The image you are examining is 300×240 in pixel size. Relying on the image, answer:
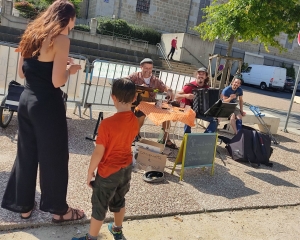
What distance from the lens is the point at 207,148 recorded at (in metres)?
5.25

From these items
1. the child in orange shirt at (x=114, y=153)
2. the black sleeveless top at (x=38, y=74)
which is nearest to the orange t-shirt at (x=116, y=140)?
the child in orange shirt at (x=114, y=153)

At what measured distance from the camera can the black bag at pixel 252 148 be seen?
6168 mm

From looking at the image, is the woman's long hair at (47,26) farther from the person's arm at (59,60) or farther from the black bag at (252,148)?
the black bag at (252,148)

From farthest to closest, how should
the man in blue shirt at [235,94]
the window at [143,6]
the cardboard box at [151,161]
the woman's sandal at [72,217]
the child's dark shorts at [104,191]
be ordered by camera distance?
the window at [143,6] → the man in blue shirt at [235,94] → the cardboard box at [151,161] → the woman's sandal at [72,217] → the child's dark shorts at [104,191]

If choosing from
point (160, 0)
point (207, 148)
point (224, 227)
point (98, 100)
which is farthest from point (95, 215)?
point (160, 0)

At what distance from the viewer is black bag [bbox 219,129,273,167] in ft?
20.2

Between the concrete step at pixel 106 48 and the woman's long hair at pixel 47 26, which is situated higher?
the woman's long hair at pixel 47 26

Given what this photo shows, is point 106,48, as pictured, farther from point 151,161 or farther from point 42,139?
point 42,139

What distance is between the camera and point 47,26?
2.69 meters

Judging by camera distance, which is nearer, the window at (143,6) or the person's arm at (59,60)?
the person's arm at (59,60)

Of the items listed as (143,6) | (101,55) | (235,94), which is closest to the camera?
(235,94)

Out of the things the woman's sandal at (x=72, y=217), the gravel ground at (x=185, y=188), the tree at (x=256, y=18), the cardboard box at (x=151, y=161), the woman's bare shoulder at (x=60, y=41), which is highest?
the tree at (x=256, y=18)

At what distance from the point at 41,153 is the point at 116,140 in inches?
26.3

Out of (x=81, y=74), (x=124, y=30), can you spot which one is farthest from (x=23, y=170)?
Result: (x=124, y=30)
